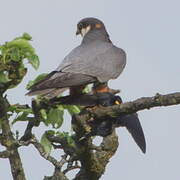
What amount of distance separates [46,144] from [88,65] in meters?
2.40

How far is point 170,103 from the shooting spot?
5.56 m

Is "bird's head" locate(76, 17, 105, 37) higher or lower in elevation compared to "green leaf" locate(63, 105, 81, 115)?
higher

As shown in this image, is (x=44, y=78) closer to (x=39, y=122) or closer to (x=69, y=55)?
(x=39, y=122)

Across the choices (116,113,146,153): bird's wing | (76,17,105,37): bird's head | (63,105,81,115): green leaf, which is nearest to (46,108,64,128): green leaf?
(63,105,81,115): green leaf

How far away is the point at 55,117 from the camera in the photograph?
20.6 feet

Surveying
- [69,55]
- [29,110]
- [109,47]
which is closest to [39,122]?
[29,110]

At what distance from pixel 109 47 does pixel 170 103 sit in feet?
13.9

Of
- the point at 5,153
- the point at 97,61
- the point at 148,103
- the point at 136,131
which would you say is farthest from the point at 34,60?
the point at 97,61

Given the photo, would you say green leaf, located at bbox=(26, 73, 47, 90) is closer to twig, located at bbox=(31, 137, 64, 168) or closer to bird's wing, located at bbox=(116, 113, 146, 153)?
twig, located at bbox=(31, 137, 64, 168)

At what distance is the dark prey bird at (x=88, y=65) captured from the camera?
707 centimetres

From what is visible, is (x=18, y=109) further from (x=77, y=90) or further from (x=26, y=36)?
(x=77, y=90)

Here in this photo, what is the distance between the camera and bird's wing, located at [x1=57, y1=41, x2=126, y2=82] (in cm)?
812

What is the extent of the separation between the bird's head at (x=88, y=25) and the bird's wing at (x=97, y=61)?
41cm

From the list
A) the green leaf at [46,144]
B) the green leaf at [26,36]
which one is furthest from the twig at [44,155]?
the green leaf at [26,36]
